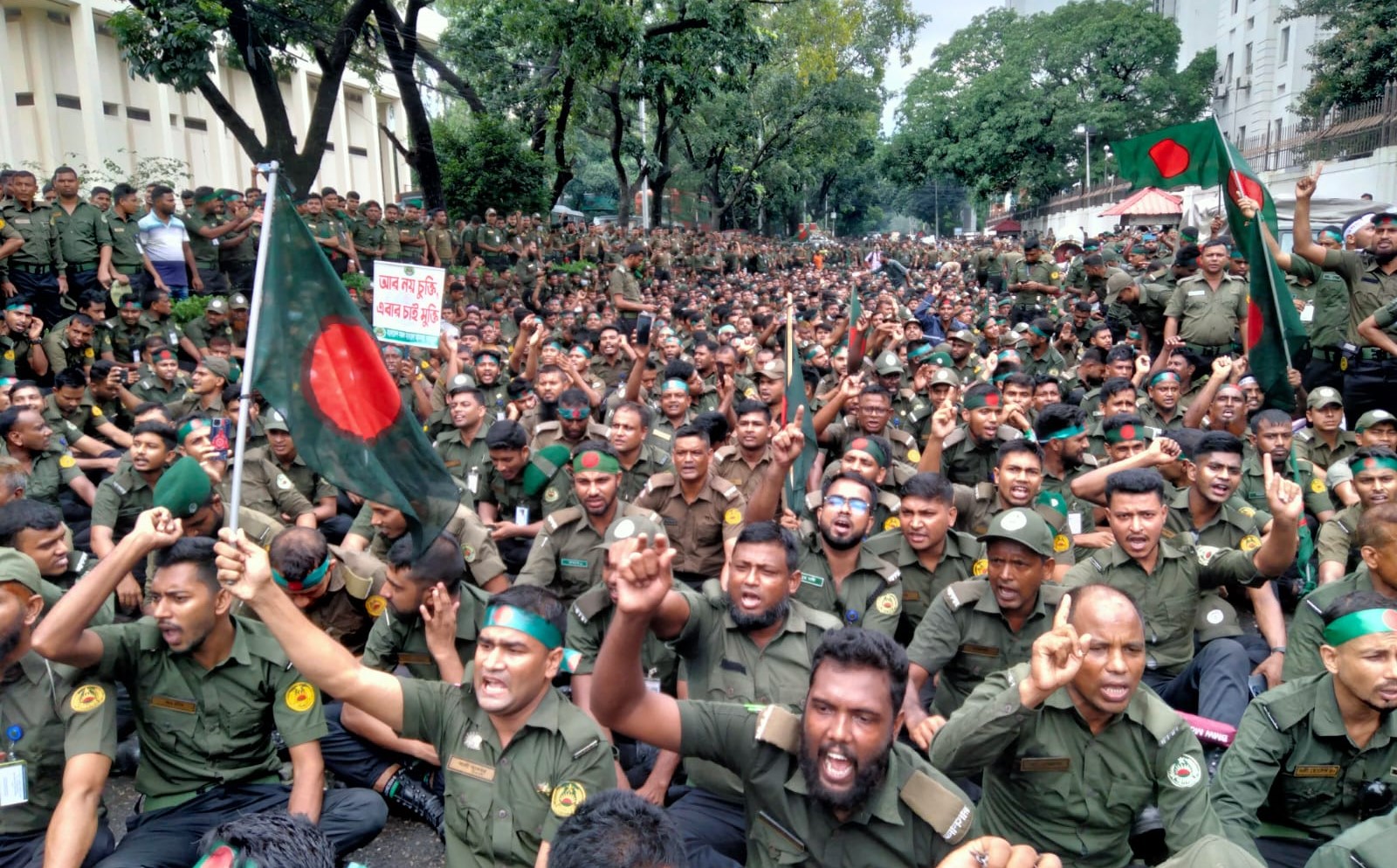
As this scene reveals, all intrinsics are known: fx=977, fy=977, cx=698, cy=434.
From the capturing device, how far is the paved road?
441 centimetres

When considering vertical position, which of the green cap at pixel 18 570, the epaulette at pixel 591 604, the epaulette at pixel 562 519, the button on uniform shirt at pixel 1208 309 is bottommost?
the epaulette at pixel 591 604

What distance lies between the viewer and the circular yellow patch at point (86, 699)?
3.62 m

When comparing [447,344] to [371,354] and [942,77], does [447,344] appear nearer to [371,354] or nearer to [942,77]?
[371,354]

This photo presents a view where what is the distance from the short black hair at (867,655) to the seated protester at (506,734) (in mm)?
922

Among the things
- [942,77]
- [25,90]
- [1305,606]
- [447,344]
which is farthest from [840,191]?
[1305,606]

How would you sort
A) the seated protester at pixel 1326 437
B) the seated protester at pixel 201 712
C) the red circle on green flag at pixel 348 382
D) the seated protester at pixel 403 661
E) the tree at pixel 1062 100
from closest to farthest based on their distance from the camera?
the red circle on green flag at pixel 348 382 < the seated protester at pixel 201 712 < the seated protester at pixel 403 661 < the seated protester at pixel 1326 437 < the tree at pixel 1062 100

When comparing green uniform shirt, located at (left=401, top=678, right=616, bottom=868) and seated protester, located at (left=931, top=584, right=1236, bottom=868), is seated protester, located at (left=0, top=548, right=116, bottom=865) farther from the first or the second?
seated protester, located at (left=931, top=584, right=1236, bottom=868)

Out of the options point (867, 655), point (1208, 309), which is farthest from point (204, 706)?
point (1208, 309)

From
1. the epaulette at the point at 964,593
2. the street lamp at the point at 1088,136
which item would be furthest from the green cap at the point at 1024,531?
the street lamp at the point at 1088,136

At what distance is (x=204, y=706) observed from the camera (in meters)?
3.87

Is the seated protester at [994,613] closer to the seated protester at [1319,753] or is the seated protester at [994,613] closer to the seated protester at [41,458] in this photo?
the seated protester at [1319,753]

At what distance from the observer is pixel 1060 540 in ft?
18.4

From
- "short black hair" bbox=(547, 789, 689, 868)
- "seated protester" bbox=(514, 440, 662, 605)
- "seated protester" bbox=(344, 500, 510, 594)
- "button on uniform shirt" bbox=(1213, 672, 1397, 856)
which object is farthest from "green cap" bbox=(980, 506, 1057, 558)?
"seated protester" bbox=(344, 500, 510, 594)

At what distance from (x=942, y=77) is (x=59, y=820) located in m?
54.5
